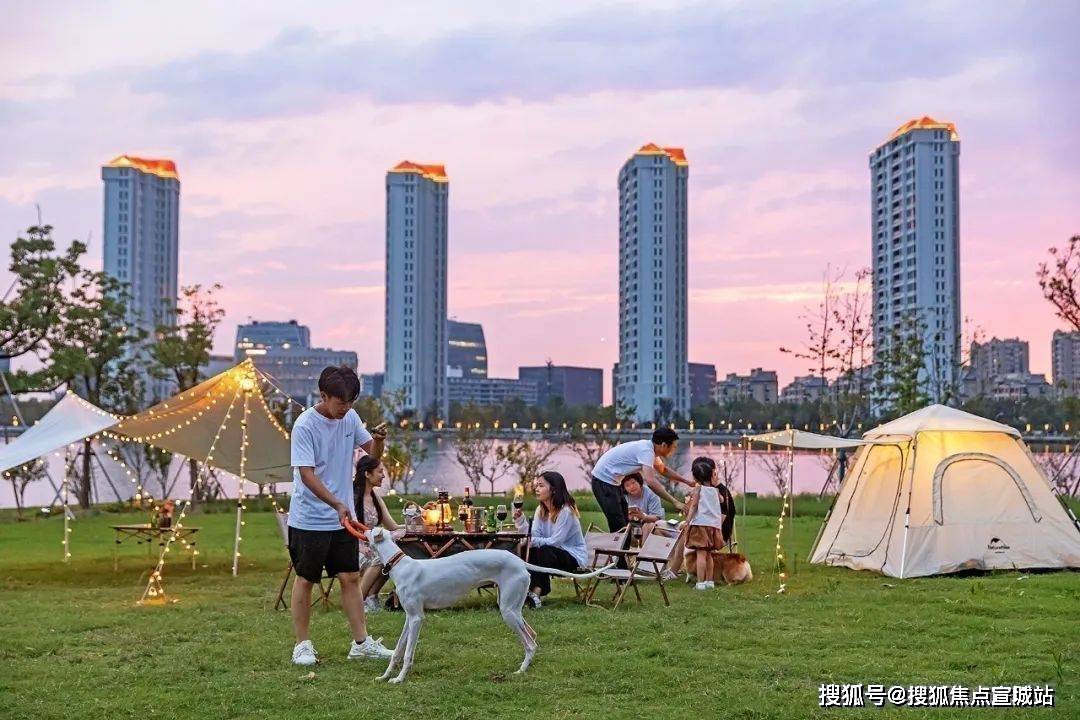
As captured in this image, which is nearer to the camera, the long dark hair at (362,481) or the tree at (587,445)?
the long dark hair at (362,481)

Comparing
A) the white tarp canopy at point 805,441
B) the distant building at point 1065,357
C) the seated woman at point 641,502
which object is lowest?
the seated woman at point 641,502

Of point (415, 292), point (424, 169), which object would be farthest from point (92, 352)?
point (424, 169)

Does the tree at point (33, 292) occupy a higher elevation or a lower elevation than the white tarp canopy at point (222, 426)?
higher

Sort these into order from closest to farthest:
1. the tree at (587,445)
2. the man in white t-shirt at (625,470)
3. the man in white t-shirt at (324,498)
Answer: the man in white t-shirt at (324,498) → the man in white t-shirt at (625,470) → the tree at (587,445)

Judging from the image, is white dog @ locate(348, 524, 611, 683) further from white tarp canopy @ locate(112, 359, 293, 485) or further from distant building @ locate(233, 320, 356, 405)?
distant building @ locate(233, 320, 356, 405)

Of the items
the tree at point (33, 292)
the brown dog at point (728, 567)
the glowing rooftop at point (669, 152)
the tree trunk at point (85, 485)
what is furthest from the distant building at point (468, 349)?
the brown dog at point (728, 567)

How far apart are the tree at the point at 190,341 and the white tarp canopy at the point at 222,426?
933 cm

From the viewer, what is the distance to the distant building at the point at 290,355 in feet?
260

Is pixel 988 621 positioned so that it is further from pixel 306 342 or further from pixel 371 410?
pixel 306 342

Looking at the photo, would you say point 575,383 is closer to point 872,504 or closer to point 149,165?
point 149,165

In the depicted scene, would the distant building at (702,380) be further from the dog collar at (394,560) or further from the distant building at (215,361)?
the dog collar at (394,560)

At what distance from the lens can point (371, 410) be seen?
26266mm

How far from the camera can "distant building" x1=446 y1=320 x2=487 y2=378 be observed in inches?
6565

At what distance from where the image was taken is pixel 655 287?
81.2 metres
